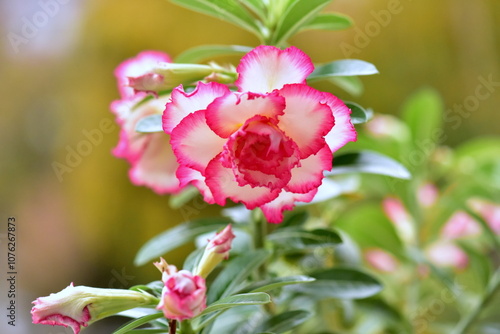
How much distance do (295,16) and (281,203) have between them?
20 cm

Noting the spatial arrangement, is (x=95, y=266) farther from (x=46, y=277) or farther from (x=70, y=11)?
(x=70, y=11)

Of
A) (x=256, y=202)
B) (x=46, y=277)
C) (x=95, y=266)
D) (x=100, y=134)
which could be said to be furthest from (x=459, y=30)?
(x=256, y=202)

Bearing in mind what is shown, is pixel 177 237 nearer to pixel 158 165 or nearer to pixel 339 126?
pixel 158 165

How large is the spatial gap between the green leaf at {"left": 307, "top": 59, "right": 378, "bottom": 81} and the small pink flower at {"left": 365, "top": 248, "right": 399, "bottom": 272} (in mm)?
524

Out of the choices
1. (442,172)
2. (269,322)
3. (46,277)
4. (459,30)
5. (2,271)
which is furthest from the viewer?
(459,30)

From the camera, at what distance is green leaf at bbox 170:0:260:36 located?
0.56 meters

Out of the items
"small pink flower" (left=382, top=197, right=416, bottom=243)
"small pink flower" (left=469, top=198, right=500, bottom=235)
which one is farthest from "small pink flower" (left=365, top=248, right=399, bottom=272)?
"small pink flower" (left=469, top=198, right=500, bottom=235)

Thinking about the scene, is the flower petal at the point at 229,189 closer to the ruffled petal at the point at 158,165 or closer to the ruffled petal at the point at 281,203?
the ruffled petal at the point at 281,203

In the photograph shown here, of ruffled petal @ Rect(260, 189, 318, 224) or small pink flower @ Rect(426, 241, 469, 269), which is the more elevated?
ruffled petal @ Rect(260, 189, 318, 224)

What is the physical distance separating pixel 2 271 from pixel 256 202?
0.58 m

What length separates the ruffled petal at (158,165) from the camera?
0.62m

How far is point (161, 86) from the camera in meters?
0.48

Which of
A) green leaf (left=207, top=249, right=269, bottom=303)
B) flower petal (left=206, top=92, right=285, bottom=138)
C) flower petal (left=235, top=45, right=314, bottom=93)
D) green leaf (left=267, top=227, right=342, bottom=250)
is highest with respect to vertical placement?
flower petal (left=235, top=45, right=314, bottom=93)

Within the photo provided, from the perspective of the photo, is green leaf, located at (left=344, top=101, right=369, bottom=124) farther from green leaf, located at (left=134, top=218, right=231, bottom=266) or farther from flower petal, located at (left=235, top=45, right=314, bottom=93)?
green leaf, located at (left=134, top=218, right=231, bottom=266)
